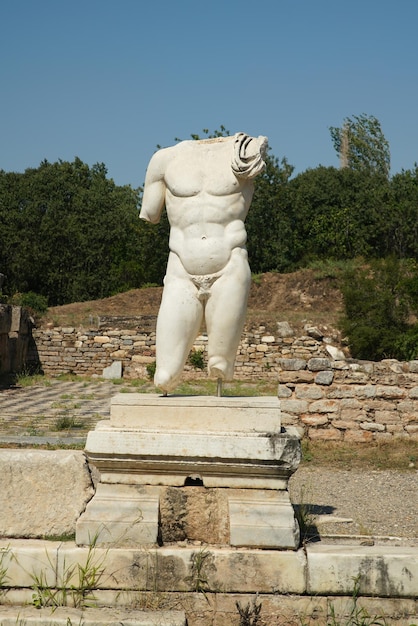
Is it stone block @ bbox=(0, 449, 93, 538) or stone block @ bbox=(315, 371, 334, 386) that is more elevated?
stone block @ bbox=(315, 371, 334, 386)

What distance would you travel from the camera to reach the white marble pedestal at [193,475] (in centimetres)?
382

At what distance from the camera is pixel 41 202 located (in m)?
36.0

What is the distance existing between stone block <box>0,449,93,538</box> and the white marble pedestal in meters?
0.22

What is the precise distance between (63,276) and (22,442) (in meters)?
25.2

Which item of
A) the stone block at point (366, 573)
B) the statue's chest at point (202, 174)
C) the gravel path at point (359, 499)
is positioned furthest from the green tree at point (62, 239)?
the stone block at point (366, 573)

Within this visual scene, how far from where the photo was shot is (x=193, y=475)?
395 cm

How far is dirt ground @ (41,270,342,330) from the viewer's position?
23953 millimetres

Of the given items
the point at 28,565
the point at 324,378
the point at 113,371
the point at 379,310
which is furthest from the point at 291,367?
the point at 113,371

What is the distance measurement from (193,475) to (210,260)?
1.20 metres

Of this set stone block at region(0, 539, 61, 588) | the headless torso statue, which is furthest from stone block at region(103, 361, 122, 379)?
stone block at region(0, 539, 61, 588)

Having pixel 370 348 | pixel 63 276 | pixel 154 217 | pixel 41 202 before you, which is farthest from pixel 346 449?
pixel 41 202

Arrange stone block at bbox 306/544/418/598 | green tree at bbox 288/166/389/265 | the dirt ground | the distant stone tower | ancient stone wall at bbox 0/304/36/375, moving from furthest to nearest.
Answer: the distant stone tower → green tree at bbox 288/166/389/265 → the dirt ground → ancient stone wall at bbox 0/304/36/375 → stone block at bbox 306/544/418/598

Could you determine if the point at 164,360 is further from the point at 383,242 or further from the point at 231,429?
the point at 383,242

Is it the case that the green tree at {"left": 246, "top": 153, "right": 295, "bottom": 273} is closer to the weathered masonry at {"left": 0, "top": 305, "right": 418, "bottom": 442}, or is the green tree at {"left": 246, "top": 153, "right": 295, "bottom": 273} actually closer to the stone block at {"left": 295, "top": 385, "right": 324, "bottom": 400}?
the weathered masonry at {"left": 0, "top": 305, "right": 418, "bottom": 442}
